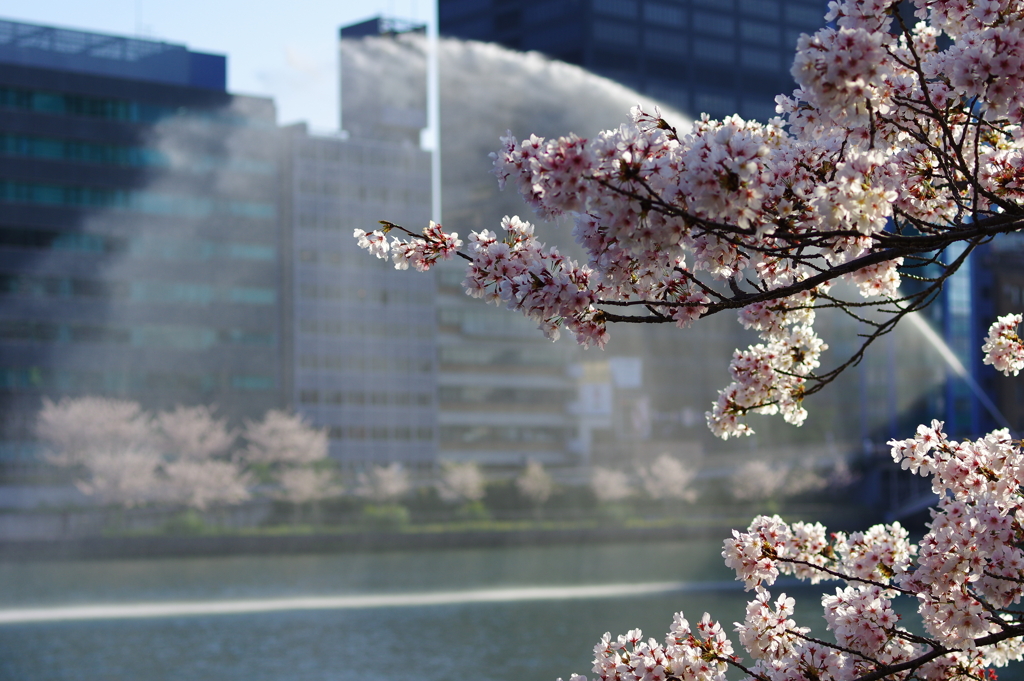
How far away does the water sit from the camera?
38344 mm

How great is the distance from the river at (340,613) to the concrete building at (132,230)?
22451 millimetres

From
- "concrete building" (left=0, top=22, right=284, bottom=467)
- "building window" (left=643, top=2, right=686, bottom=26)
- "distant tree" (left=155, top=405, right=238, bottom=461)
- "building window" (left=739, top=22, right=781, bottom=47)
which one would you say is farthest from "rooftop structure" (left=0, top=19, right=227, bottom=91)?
"building window" (left=739, top=22, right=781, bottom=47)

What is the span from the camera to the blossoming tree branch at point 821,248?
481 cm

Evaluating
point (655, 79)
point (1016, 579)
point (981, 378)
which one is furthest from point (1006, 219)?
point (655, 79)

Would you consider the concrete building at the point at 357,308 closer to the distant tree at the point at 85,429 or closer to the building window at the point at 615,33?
the distant tree at the point at 85,429

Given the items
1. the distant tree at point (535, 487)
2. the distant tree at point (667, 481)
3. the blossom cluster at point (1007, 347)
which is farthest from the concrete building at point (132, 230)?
the blossom cluster at point (1007, 347)

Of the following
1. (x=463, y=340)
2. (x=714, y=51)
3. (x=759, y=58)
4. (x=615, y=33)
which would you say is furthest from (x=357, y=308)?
(x=759, y=58)

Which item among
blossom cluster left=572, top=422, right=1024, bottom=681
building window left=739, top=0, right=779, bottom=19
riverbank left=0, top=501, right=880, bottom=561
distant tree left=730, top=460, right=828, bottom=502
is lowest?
riverbank left=0, top=501, right=880, bottom=561

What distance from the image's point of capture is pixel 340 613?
5306 centimetres

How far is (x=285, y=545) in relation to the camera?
280 feet

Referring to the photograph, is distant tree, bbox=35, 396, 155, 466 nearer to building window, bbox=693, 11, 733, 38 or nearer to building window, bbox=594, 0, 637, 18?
building window, bbox=594, 0, 637, 18

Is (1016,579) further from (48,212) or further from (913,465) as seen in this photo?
Result: (48,212)

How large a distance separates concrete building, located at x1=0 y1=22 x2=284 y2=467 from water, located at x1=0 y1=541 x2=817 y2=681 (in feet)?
72.5

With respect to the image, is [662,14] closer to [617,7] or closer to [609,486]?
[617,7]
